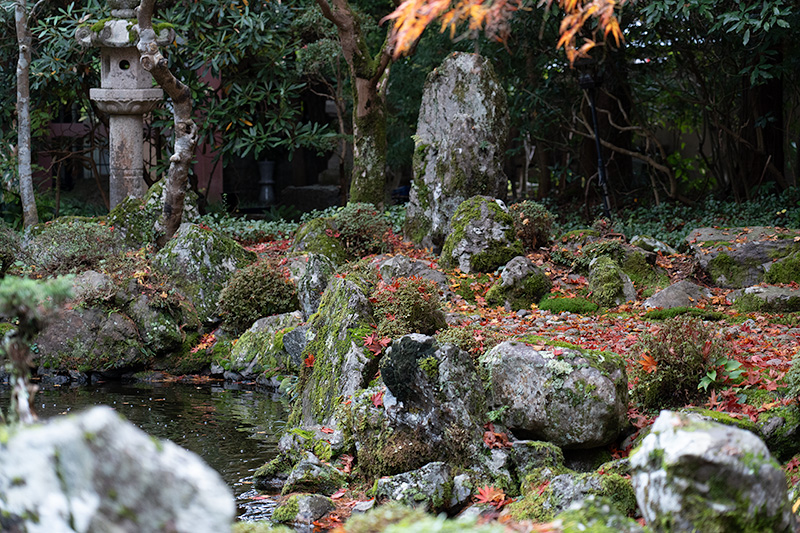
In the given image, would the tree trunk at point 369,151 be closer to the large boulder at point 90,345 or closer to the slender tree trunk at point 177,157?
the slender tree trunk at point 177,157

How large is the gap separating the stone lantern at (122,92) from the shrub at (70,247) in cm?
248

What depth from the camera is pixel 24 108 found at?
14891mm

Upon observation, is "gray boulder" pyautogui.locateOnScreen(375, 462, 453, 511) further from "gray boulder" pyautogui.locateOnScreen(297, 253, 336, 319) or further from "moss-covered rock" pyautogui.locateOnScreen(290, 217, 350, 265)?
"moss-covered rock" pyautogui.locateOnScreen(290, 217, 350, 265)

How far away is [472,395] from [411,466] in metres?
0.75

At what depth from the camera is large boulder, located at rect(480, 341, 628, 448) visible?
6.10 metres

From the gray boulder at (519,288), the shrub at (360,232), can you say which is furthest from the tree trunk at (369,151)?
the gray boulder at (519,288)

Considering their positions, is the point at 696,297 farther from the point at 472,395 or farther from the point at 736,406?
the point at 472,395

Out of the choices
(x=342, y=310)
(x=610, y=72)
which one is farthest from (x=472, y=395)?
(x=610, y=72)

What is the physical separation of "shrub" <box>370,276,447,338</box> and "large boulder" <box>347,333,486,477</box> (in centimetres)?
125

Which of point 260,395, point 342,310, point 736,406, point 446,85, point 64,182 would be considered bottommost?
point 260,395

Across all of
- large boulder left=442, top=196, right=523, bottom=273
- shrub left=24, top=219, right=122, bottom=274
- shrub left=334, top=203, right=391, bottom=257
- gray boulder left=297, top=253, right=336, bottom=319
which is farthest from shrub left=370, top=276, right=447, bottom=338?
shrub left=24, top=219, right=122, bottom=274

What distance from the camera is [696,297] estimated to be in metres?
9.64

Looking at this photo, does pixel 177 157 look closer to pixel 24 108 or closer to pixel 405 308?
pixel 24 108

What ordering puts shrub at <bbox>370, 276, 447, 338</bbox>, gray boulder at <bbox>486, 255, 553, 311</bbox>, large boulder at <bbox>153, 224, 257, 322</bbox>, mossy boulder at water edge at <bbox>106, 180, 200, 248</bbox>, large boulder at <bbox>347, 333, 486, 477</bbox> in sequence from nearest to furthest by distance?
large boulder at <bbox>347, 333, 486, 477</bbox>, shrub at <bbox>370, 276, 447, 338</bbox>, gray boulder at <bbox>486, 255, 553, 311</bbox>, large boulder at <bbox>153, 224, 257, 322</bbox>, mossy boulder at water edge at <bbox>106, 180, 200, 248</bbox>
